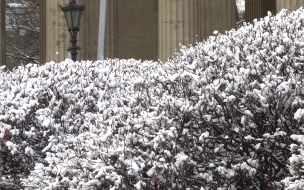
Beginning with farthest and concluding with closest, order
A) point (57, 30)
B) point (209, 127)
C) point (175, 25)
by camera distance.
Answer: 1. point (57, 30)
2. point (175, 25)
3. point (209, 127)

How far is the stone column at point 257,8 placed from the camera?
35556 millimetres

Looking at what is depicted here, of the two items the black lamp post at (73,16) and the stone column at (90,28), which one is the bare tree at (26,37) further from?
the black lamp post at (73,16)

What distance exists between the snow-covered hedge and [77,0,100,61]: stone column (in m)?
20.9

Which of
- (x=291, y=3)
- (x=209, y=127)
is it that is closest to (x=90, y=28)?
(x=291, y=3)

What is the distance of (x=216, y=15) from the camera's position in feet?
95.8

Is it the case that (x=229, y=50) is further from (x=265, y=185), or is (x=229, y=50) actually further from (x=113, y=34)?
(x=113, y=34)

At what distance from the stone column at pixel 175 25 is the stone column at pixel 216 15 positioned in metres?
1.40

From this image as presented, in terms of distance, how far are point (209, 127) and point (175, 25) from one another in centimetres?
Result: 1862

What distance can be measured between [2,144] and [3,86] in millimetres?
1617

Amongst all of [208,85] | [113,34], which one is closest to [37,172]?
[208,85]

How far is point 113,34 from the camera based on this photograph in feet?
104

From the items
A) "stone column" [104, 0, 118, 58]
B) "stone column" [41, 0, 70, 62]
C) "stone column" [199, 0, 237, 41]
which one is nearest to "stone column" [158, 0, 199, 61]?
"stone column" [199, 0, 237, 41]

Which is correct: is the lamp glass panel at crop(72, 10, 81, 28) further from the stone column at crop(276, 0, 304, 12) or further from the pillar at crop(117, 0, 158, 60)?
the pillar at crop(117, 0, 158, 60)

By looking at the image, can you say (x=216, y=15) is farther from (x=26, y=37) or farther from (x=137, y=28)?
(x=26, y=37)
